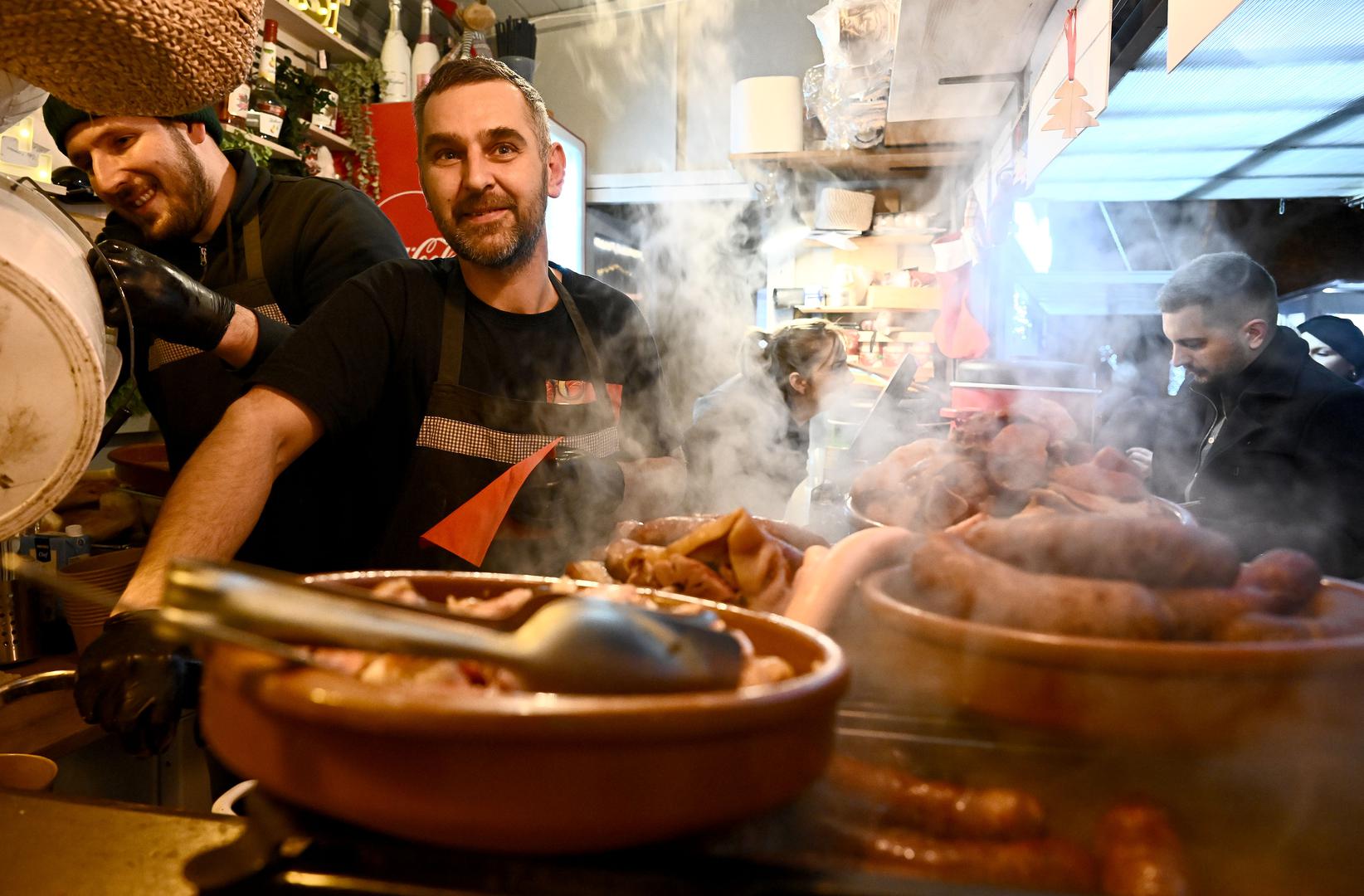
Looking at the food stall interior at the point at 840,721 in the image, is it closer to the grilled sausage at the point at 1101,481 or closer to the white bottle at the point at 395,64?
the grilled sausage at the point at 1101,481

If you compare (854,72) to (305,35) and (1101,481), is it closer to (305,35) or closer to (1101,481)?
(305,35)

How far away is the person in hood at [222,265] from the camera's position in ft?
7.32

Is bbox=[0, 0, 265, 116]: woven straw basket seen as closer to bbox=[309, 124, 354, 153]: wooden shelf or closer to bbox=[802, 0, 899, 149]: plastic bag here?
bbox=[802, 0, 899, 149]: plastic bag

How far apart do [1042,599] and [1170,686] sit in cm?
10

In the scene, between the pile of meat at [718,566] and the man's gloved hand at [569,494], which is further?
the man's gloved hand at [569,494]

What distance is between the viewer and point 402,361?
7.39ft

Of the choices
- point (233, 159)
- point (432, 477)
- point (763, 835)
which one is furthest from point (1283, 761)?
point (233, 159)

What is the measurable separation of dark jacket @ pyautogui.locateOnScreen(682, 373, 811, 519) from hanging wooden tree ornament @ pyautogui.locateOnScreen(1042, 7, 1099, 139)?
4.74 ft

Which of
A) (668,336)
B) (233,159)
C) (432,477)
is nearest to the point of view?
(432,477)

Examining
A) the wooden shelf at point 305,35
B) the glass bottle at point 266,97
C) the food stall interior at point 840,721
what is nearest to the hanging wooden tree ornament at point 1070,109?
the food stall interior at point 840,721

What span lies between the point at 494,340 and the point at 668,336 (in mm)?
5649

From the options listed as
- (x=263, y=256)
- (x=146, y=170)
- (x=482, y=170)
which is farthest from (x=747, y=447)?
(x=146, y=170)

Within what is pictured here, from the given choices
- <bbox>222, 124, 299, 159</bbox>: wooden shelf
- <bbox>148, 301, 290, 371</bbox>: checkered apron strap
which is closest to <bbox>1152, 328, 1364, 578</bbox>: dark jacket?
<bbox>148, 301, 290, 371</bbox>: checkered apron strap

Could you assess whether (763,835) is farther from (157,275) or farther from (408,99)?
(408,99)
